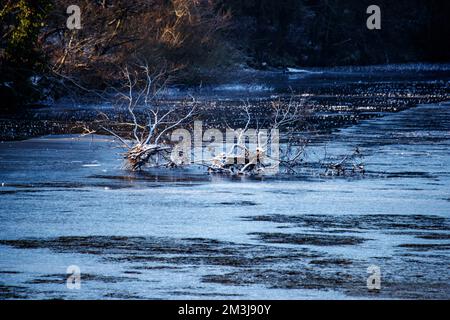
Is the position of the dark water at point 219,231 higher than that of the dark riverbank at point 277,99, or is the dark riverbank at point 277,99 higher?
the dark riverbank at point 277,99

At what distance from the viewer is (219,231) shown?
15.8 metres

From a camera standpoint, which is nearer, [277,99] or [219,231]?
[219,231]

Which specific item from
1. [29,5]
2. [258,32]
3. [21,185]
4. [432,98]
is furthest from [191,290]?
[258,32]

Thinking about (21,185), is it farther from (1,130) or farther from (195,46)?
(195,46)

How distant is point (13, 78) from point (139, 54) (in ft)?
29.4

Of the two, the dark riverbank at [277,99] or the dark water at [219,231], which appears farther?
the dark riverbank at [277,99]

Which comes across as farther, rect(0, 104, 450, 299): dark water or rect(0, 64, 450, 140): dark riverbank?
Result: rect(0, 64, 450, 140): dark riverbank

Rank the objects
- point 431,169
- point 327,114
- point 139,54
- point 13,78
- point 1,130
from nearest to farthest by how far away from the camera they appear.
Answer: point 431,169
point 1,130
point 327,114
point 13,78
point 139,54

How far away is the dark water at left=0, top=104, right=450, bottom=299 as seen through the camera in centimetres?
1230

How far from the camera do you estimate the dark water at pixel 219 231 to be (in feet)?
40.4

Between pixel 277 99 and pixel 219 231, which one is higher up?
pixel 277 99
